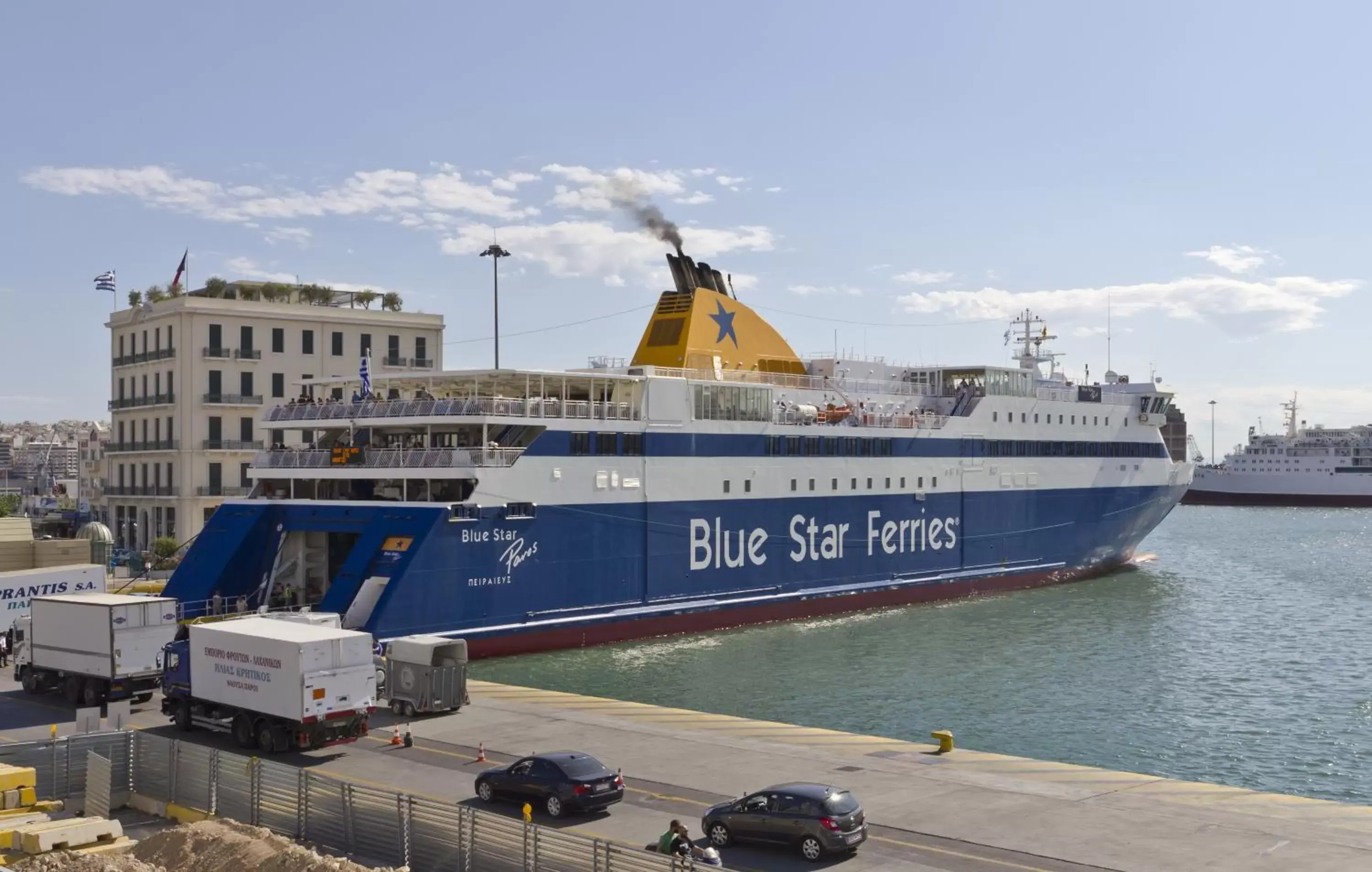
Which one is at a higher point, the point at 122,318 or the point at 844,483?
the point at 122,318

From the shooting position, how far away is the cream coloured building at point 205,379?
56.5 m

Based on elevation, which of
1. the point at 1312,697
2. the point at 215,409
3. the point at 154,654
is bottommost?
the point at 1312,697

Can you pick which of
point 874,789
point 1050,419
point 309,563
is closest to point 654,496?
point 309,563

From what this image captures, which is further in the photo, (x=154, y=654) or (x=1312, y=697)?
(x=1312, y=697)

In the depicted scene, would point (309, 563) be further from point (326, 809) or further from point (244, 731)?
point (326, 809)

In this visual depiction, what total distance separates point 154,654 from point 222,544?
9.79m

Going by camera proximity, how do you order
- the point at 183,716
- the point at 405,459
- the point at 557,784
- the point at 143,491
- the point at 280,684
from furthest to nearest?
the point at 143,491, the point at 405,459, the point at 183,716, the point at 280,684, the point at 557,784

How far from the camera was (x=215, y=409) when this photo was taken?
186 ft

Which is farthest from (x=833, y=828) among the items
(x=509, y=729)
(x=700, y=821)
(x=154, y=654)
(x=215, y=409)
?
(x=215, y=409)

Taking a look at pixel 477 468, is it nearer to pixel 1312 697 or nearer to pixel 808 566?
pixel 808 566

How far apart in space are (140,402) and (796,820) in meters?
51.5

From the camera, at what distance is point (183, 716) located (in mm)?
25047

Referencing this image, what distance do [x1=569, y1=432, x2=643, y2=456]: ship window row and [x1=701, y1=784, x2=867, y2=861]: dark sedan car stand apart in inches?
871

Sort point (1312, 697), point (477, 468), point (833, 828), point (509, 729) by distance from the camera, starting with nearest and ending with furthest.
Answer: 1. point (833, 828)
2. point (509, 729)
3. point (1312, 697)
4. point (477, 468)
